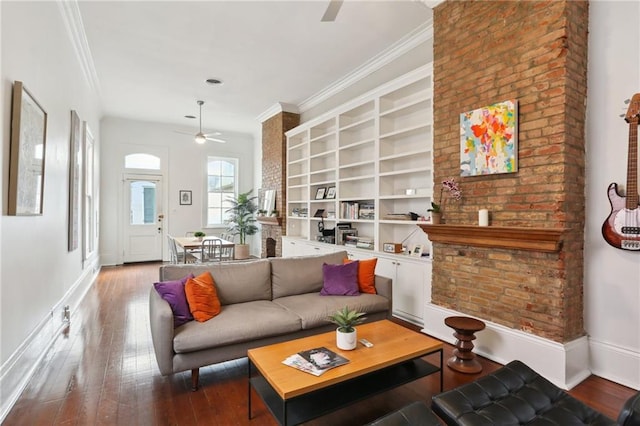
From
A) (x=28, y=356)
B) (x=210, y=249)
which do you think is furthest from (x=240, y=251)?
(x=28, y=356)

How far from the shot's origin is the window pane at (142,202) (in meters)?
8.03

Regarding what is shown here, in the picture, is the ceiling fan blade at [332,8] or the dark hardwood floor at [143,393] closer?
the dark hardwood floor at [143,393]

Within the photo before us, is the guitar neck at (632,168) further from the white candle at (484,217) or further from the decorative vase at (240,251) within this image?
the decorative vase at (240,251)

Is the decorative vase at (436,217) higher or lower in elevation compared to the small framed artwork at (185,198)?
lower

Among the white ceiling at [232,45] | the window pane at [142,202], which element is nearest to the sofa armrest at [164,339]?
the white ceiling at [232,45]

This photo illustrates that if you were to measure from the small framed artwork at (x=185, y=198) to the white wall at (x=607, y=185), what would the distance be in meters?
8.02

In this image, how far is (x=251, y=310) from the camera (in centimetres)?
290

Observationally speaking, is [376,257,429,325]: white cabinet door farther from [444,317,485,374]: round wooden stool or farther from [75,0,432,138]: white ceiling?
[75,0,432,138]: white ceiling

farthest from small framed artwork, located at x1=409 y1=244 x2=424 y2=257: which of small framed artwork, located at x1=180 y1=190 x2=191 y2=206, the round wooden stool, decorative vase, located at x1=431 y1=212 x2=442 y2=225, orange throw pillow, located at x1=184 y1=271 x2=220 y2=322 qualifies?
small framed artwork, located at x1=180 y1=190 x2=191 y2=206

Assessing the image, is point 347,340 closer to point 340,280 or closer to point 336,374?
point 336,374

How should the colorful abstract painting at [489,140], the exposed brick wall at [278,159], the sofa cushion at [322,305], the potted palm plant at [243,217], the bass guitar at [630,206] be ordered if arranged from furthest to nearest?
1. the potted palm plant at [243,217]
2. the exposed brick wall at [278,159]
3. the sofa cushion at [322,305]
4. the colorful abstract painting at [489,140]
5. the bass guitar at [630,206]

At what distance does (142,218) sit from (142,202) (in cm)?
39

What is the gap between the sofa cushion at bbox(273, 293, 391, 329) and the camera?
296cm

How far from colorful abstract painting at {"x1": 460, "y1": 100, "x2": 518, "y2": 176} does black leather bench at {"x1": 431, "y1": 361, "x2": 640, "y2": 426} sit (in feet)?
5.62
